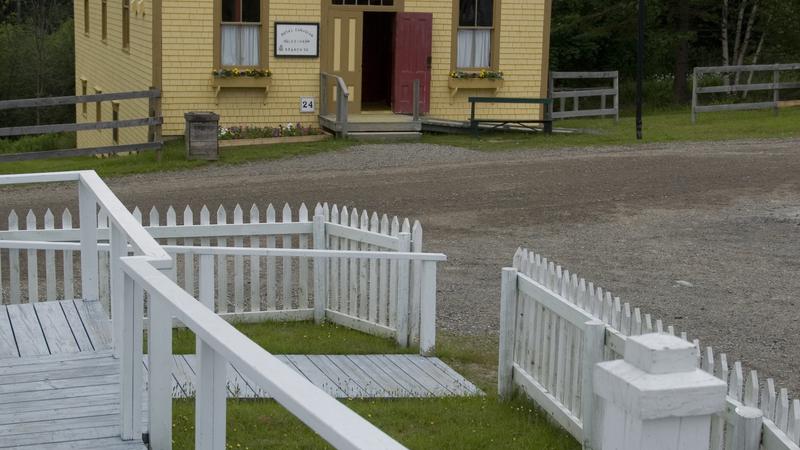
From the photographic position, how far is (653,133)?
2442cm

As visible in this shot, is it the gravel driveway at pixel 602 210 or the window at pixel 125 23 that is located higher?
the window at pixel 125 23

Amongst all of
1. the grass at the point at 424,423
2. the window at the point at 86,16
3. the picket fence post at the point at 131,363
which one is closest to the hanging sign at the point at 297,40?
the window at the point at 86,16

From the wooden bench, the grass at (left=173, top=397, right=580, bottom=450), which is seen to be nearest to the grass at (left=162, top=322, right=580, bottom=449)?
the grass at (left=173, top=397, right=580, bottom=450)

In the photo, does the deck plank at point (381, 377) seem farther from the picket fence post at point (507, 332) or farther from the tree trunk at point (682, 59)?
the tree trunk at point (682, 59)

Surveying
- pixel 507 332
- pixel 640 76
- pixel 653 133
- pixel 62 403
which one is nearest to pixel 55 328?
pixel 62 403

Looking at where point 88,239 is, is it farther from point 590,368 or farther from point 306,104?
point 306,104

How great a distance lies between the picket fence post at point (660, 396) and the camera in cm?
308

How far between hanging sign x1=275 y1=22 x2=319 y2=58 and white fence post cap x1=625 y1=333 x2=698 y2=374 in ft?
68.8

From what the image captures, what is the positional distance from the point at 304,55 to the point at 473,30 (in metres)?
3.75

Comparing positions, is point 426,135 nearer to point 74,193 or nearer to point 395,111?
point 395,111

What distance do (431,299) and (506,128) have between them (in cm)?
1573

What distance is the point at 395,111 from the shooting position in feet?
82.9

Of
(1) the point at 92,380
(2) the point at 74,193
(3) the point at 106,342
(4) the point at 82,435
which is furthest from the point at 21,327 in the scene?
(2) the point at 74,193

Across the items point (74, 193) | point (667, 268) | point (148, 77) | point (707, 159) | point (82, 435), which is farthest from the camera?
point (148, 77)
